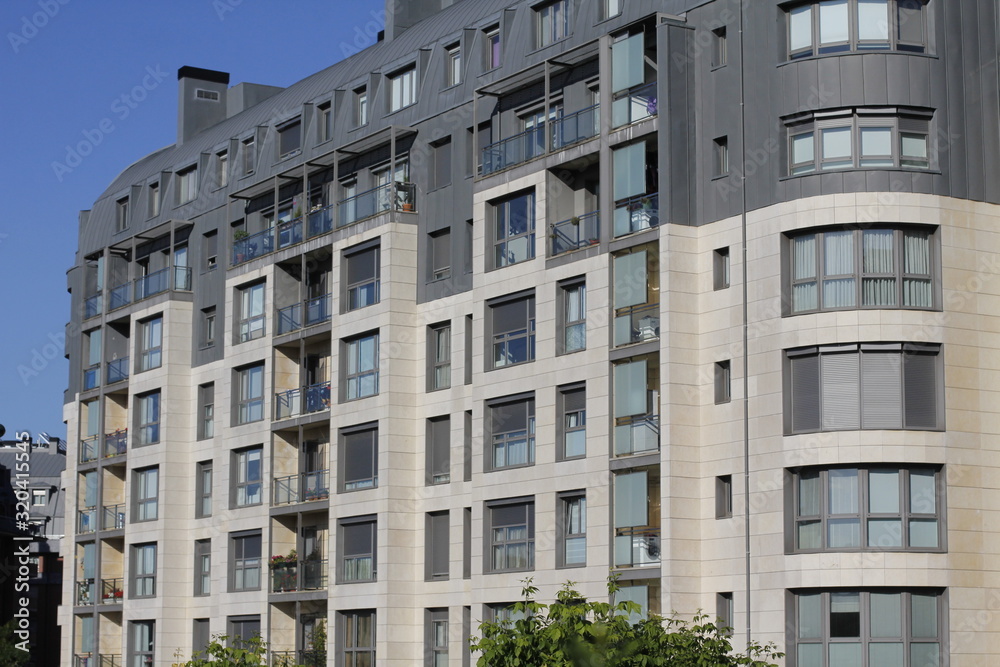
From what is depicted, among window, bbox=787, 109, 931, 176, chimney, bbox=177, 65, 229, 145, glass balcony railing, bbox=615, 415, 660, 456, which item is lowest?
glass balcony railing, bbox=615, 415, 660, 456

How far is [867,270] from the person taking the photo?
41594 mm

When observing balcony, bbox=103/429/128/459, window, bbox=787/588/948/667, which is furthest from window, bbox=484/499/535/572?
balcony, bbox=103/429/128/459

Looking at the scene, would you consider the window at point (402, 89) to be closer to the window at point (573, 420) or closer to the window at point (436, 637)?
the window at point (573, 420)

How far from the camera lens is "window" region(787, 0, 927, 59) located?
42.7m

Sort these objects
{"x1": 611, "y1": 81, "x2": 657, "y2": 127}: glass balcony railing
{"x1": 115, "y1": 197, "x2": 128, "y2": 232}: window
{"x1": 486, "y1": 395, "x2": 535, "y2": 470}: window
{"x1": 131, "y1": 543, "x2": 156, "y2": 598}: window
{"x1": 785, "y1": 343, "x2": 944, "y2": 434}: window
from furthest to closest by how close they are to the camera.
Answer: {"x1": 115, "y1": 197, "x2": 128, "y2": 232}: window < {"x1": 131, "y1": 543, "x2": 156, "y2": 598}: window < {"x1": 486, "y1": 395, "x2": 535, "y2": 470}: window < {"x1": 611, "y1": 81, "x2": 657, "y2": 127}: glass balcony railing < {"x1": 785, "y1": 343, "x2": 944, "y2": 434}: window

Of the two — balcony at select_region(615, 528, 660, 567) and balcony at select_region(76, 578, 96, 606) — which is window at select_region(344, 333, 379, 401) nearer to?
balcony at select_region(615, 528, 660, 567)

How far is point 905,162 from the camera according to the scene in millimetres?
42156

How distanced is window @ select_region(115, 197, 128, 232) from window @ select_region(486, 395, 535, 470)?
27.3 meters

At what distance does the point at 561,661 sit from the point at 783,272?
12634 mm

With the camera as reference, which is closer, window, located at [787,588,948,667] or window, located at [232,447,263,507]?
window, located at [787,588,948,667]

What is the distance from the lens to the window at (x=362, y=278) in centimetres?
5506

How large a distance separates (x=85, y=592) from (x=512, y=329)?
28.0 metres

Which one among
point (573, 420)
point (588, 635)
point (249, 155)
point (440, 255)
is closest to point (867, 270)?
point (573, 420)

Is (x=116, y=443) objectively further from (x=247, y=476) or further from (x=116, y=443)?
(x=247, y=476)
